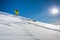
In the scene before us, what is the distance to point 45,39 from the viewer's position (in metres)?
6.27

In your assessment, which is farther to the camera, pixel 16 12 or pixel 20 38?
pixel 16 12

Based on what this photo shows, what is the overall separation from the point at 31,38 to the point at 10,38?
978 millimetres

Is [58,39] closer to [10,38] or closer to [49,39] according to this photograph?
[49,39]

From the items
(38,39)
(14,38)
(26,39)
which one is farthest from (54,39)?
(14,38)

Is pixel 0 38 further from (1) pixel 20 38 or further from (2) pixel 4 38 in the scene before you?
(1) pixel 20 38

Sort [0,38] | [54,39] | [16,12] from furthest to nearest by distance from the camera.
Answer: [16,12] < [54,39] < [0,38]

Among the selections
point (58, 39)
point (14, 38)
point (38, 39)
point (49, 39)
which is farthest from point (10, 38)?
point (58, 39)

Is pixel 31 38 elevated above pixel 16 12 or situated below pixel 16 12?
below

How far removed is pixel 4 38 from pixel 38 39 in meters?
1.55

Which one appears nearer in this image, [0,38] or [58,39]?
[0,38]

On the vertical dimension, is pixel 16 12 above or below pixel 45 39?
above

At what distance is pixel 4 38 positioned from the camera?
19.8ft

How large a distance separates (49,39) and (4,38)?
2.08m

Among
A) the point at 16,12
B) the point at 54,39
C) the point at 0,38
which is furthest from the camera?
the point at 16,12
